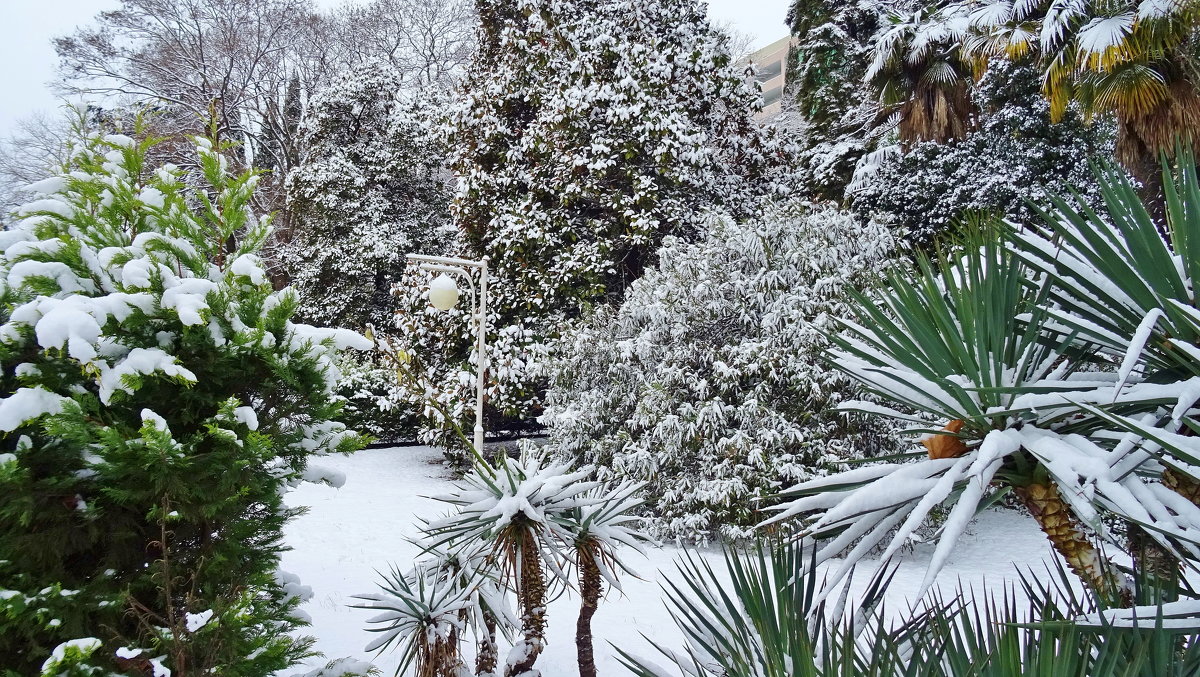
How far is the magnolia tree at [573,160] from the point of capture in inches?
411

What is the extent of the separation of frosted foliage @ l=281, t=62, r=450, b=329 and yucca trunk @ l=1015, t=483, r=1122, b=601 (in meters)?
14.1

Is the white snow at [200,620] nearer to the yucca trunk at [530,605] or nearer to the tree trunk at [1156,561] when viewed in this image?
the yucca trunk at [530,605]

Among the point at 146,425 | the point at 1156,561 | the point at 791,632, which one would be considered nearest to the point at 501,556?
the point at 146,425

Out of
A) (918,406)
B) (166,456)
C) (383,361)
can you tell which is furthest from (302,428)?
(383,361)

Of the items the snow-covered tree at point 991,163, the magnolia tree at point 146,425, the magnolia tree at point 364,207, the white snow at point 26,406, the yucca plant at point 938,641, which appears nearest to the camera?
the yucca plant at point 938,641

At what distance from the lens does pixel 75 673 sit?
7.61ft

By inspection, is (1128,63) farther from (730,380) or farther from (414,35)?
(414,35)

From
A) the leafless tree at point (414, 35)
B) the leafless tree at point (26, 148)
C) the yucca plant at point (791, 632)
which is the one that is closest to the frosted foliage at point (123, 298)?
the yucca plant at point (791, 632)

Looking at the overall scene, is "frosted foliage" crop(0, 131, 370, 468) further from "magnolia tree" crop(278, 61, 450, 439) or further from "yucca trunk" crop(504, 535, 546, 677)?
"magnolia tree" crop(278, 61, 450, 439)

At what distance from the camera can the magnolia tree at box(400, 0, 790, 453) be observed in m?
10.4

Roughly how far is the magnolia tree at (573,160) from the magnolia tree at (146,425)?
6934mm

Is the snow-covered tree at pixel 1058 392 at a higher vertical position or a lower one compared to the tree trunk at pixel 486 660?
higher

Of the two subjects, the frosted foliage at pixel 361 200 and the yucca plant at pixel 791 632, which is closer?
the yucca plant at pixel 791 632

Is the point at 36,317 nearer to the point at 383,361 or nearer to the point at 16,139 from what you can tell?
the point at 383,361
